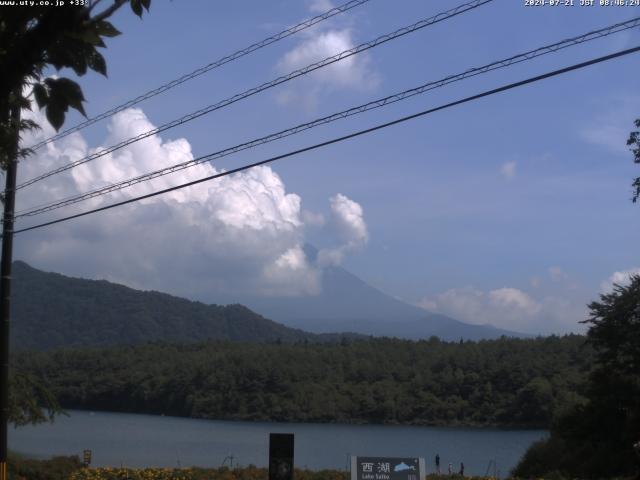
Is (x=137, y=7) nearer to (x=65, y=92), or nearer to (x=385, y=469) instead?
(x=65, y=92)

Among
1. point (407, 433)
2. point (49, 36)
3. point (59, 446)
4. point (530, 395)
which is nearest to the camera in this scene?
point (49, 36)

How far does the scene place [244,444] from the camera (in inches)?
2028

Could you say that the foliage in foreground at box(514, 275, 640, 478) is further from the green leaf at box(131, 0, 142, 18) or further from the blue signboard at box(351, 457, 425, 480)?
the green leaf at box(131, 0, 142, 18)

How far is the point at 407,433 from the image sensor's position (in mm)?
68875

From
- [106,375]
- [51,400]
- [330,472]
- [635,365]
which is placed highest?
[106,375]

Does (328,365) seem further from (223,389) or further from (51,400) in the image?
(51,400)

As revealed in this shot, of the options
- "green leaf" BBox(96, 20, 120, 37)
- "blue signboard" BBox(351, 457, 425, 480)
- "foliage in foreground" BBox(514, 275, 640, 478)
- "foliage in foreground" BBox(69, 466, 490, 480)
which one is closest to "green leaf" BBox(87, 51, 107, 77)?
"green leaf" BBox(96, 20, 120, 37)

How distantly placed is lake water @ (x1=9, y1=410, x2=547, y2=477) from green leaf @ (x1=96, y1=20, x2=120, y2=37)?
31.4 m

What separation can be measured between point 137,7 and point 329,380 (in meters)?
91.6

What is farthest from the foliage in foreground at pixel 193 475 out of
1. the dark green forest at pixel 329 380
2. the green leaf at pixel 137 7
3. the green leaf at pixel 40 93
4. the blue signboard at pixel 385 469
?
the dark green forest at pixel 329 380

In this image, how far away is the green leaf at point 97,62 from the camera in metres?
3.99

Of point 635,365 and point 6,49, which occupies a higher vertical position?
point 635,365

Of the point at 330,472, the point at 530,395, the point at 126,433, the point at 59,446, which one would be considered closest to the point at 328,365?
the point at 530,395

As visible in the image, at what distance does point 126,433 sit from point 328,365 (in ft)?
134
